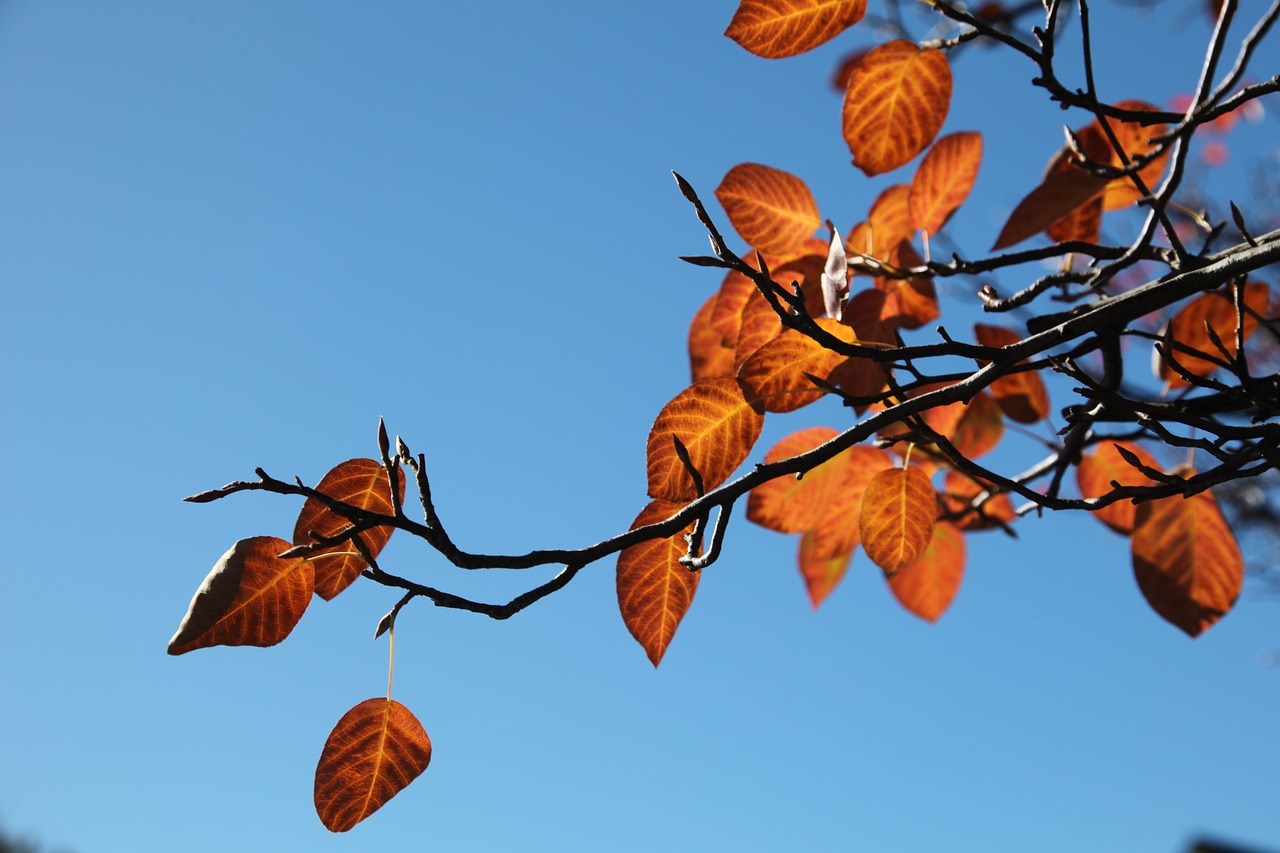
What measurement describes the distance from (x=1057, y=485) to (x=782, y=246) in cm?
44

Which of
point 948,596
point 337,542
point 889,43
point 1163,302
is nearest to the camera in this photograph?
point 337,542

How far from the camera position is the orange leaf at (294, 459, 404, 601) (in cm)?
78

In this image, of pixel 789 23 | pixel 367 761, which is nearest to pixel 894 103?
pixel 789 23

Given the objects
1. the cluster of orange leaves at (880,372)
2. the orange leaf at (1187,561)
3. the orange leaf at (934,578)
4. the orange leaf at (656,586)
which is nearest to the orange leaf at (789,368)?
the cluster of orange leaves at (880,372)

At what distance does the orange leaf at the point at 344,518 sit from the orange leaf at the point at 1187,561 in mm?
848

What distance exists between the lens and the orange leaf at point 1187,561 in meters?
1.11

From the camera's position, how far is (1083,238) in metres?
1.19

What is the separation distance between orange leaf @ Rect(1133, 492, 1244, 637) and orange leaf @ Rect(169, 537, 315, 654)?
92 centimetres

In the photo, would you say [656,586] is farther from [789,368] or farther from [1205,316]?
[1205,316]

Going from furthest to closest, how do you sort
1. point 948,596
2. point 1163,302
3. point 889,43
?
point 948,596, point 889,43, point 1163,302

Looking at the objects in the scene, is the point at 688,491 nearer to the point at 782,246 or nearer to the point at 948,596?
the point at 782,246

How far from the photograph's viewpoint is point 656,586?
87 cm

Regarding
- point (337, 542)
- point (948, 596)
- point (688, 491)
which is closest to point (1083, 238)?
A: point (948, 596)

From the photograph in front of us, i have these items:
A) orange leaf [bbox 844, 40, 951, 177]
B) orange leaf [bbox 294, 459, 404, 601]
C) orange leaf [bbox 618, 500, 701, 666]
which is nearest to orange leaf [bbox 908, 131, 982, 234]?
orange leaf [bbox 844, 40, 951, 177]
